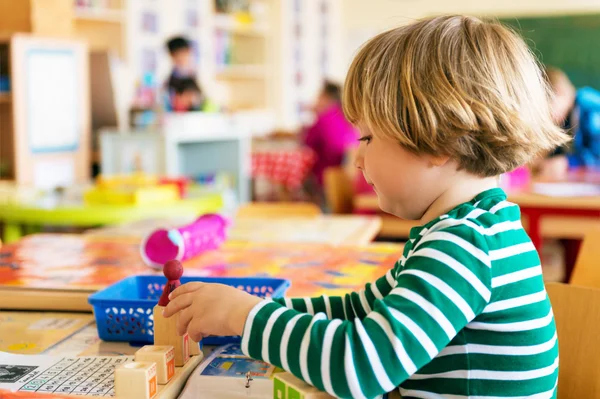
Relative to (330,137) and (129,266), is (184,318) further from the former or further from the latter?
(330,137)

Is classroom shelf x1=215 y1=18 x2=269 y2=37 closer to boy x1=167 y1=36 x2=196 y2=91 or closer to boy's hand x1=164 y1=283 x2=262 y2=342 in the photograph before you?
boy x1=167 y1=36 x2=196 y2=91

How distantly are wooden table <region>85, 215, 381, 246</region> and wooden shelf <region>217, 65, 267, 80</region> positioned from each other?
4.77m

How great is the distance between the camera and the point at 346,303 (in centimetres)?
99

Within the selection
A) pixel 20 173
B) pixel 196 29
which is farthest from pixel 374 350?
pixel 196 29

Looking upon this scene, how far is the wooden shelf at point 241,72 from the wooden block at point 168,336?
19.7ft

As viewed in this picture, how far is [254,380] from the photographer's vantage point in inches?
35.3

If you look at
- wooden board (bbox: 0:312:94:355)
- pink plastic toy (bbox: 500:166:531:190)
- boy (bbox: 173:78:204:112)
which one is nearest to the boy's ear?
wooden board (bbox: 0:312:94:355)

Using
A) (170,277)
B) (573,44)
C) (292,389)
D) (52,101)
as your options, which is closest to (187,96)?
(52,101)

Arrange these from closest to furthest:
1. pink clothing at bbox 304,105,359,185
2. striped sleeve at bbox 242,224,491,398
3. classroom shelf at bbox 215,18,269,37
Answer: striped sleeve at bbox 242,224,491,398, pink clothing at bbox 304,105,359,185, classroom shelf at bbox 215,18,269,37

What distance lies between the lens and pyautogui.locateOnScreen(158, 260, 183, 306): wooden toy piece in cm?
94

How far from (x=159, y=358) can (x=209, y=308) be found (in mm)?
84

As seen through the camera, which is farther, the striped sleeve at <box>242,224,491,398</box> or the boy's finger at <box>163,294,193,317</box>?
the boy's finger at <box>163,294,193,317</box>

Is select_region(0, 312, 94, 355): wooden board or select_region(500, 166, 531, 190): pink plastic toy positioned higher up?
select_region(0, 312, 94, 355): wooden board

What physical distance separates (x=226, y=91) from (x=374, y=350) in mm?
6814
